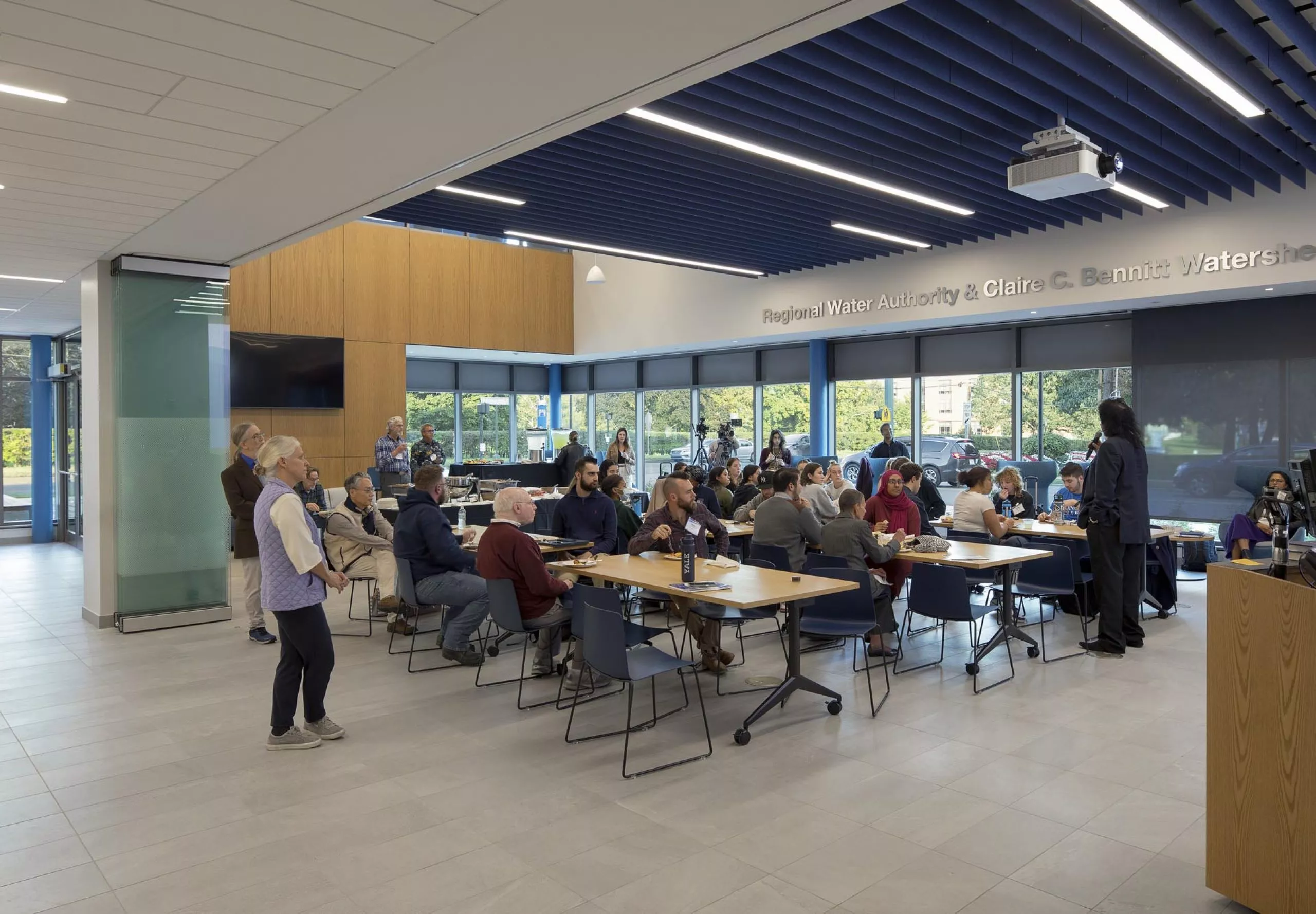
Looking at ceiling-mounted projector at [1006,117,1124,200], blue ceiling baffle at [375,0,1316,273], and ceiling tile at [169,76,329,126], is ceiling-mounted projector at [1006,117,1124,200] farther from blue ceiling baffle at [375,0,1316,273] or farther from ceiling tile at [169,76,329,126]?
ceiling tile at [169,76,329,126]

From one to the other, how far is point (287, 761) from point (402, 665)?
6.08 feet

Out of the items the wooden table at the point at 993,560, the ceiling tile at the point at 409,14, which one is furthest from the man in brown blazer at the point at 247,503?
the wooden table at the point at 993,560

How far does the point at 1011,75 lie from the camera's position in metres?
5.86

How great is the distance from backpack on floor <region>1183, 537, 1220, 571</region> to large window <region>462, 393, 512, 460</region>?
12.5 meters

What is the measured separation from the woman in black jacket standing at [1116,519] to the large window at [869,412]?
7.08 m

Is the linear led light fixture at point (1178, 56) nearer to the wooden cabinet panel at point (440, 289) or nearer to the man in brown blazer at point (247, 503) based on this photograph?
the man in brown blazer at point (247, 503)

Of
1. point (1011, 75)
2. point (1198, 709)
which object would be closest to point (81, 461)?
point (1011, 75)

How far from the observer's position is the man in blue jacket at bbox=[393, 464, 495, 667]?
247 inches

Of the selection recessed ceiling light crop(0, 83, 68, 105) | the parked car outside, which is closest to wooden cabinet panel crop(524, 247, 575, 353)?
the parked car outside

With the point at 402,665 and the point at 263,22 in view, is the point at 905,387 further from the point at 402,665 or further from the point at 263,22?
the point at 263,22

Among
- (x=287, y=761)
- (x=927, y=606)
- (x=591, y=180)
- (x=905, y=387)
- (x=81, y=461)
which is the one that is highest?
(x=591, y=180)

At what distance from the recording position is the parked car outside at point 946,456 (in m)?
13.3

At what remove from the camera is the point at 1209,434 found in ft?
35.6

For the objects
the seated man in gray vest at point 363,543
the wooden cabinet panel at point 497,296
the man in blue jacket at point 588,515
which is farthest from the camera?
the wooden cabinet panel at point 497,296
